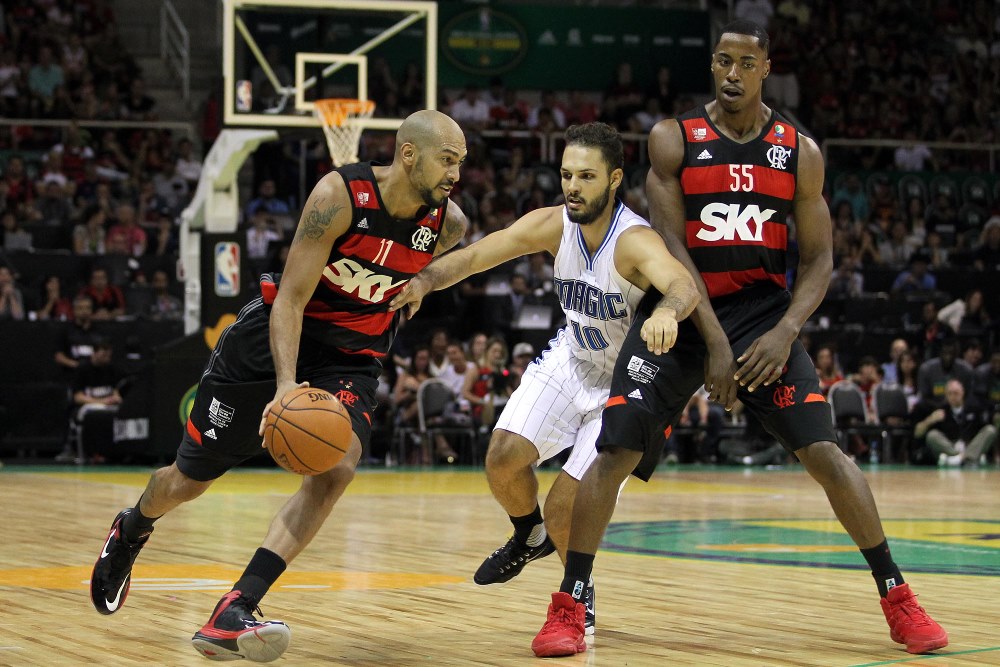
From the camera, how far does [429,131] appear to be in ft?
16.7

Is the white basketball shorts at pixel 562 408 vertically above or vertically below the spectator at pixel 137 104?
below

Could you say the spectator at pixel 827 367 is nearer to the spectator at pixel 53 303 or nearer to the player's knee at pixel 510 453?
the spectator at pixel 53 303

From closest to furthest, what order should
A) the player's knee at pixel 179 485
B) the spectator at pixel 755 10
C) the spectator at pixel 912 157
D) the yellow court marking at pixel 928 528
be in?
the player's knee at pixel 179 485, the yellow court marking at pixel 928 528, the spectator at pixel 912 157, the spectator at pixel 755 10

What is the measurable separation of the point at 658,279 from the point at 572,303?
1.92 feet

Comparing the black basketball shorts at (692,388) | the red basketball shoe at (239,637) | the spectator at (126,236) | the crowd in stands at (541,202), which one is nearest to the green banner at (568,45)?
the crowd in stands at (541,202)

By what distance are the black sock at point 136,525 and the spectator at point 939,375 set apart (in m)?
12.8

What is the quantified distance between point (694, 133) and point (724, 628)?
1.78 metres

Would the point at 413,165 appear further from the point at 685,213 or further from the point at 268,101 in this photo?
the point at 268,101

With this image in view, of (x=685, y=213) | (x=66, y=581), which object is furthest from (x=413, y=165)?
(x=66, y=581)

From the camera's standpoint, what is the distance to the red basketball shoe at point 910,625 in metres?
4.83

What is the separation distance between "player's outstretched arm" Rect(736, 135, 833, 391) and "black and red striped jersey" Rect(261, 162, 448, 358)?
48.3 inches

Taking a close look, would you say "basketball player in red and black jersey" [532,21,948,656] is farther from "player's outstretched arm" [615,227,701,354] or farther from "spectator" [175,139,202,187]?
"spectator" [175,139,202,187]

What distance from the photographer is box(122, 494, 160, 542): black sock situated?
547cm

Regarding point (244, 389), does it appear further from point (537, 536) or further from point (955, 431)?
point (955, 431)
